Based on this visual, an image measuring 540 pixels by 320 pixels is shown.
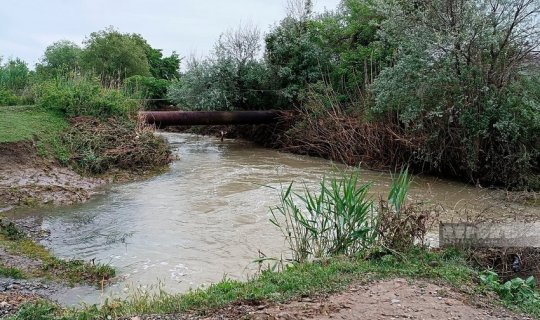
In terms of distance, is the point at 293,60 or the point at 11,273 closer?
the point at 11,273

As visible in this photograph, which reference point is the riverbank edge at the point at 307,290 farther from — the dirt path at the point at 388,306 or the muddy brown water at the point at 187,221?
the muddy brown water at the point at 187,221

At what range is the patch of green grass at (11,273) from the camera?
5.66m

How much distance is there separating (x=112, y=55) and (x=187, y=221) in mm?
24041

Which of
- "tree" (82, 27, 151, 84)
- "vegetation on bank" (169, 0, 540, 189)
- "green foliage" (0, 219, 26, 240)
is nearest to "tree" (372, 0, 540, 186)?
"vegetation on bank" (169, 0, 540, 189)

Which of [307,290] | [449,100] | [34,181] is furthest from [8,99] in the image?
[307,290]

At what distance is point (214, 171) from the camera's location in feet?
48.1

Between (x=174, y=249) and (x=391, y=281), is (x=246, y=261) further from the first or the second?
(x=391, y=281)

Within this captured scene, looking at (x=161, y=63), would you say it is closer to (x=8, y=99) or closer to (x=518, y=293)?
(x=8, y=99)

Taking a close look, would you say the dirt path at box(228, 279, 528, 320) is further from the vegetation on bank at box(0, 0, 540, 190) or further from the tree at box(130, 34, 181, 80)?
the tree at box(130, 34, 181, 80)

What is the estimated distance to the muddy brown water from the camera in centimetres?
648

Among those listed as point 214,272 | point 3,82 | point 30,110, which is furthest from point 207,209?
point 3,82

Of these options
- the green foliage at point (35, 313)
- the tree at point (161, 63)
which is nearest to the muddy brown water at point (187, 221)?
the green foliage at point (35, 313)

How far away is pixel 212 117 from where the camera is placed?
20000mm

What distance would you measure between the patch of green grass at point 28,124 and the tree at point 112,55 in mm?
15532
